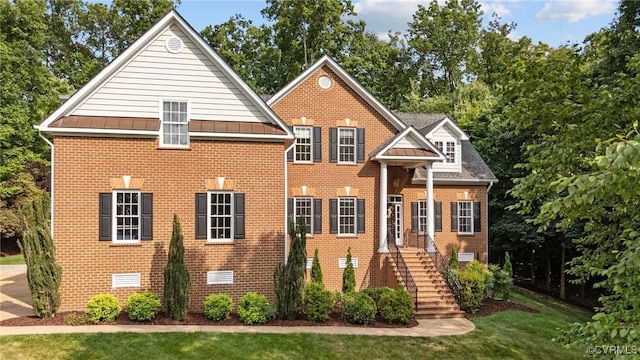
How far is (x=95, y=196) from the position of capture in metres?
13.2

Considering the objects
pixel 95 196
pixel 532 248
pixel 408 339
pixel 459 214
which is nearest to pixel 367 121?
pixel 459 214

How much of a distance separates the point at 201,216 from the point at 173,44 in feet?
17.8

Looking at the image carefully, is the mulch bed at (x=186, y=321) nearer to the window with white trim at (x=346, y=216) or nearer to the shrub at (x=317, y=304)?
the shrub at (x=317, y=304)

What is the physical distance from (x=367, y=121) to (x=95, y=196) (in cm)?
1048

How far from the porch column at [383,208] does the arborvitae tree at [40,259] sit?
36.9 feet

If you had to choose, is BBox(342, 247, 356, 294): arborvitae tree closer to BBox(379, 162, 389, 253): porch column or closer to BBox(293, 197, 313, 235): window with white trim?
BBox(379, 162, 389, 253): porch column

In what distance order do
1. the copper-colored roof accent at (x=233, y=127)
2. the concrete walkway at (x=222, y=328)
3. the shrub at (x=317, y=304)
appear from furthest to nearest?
the copper-colored roof accent at (x=233, y=127), the shrub at (x=317, y=304), the concrete walkway at (x=222, y=328)

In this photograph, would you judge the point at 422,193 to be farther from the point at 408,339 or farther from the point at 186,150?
the point at 186,150

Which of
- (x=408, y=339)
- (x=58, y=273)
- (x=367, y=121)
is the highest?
(x=367, y=121)

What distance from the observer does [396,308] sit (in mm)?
13422

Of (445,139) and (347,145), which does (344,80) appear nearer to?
(347,145)

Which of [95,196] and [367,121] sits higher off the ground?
[367,121]

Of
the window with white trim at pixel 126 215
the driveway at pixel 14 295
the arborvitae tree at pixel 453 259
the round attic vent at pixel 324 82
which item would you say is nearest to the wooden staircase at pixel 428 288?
the arborvitae tree at pixel 453 259

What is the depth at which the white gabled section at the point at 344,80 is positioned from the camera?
1772 centimetres
